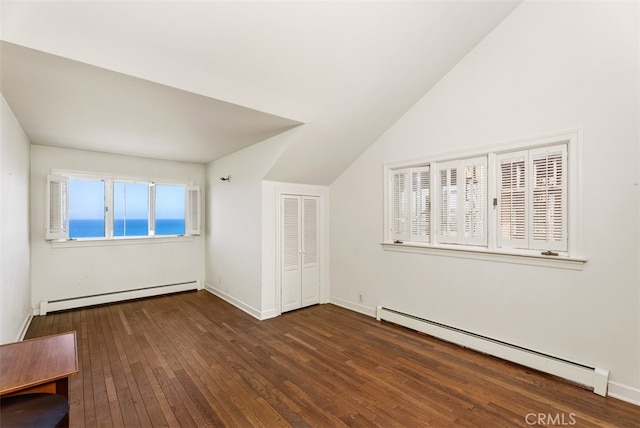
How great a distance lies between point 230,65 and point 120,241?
13.7 feet

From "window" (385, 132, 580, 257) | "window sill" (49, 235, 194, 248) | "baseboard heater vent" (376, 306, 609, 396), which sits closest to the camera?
"baseboard heater vent" (376, 306, 609, 396)

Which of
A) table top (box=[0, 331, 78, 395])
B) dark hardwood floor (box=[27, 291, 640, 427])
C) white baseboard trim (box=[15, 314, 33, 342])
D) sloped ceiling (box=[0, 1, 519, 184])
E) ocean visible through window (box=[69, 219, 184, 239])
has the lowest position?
dark hardwood floor (box=[27, 291, 640, 427])

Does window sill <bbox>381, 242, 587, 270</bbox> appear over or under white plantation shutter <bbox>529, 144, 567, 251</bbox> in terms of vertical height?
under

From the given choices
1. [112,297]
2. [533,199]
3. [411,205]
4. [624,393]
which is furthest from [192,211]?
[624,393]

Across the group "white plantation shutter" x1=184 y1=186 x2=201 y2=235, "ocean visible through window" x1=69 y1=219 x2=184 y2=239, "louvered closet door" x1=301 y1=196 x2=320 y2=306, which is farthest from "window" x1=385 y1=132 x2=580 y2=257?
"ocean visible through window" x1=69 y1=219 x2=184 y2=239

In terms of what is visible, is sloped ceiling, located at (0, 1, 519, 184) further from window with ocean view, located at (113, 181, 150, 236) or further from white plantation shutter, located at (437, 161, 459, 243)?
window with ocean view, located at (113, 181, 150, 236)

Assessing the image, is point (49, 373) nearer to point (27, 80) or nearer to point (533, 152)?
point (27, 80)

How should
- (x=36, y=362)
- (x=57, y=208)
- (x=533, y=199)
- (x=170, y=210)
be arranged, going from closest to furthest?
(x=36, y=362), (x=533, y=199), (x=57, y=208), (x=170, y=210)

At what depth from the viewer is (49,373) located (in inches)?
54.7

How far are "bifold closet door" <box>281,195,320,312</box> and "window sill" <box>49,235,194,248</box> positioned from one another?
2519 millimetres

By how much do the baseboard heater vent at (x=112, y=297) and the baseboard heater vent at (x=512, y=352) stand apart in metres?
4.08

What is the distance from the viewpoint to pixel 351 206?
15.3ft

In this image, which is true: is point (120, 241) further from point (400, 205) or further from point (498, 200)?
point (498, 200)

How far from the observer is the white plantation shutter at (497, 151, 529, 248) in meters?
2.95
